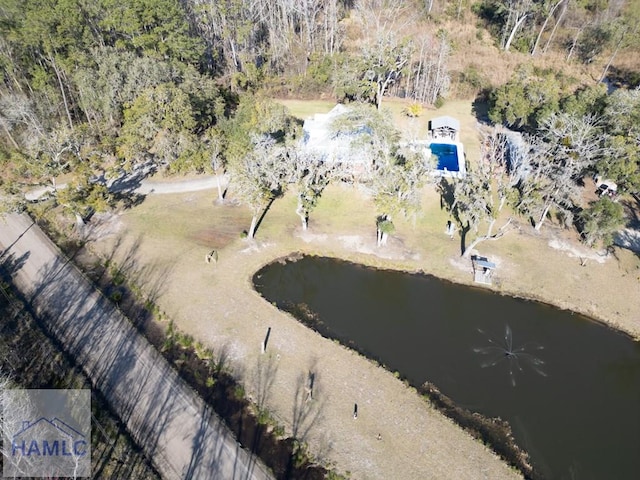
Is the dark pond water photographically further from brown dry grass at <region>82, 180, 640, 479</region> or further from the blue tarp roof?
the blue tarp roof

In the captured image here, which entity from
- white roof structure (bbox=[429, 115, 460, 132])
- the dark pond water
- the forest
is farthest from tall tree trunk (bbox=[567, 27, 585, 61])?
the dark pond water

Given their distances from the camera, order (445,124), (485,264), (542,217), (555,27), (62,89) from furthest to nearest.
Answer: (555,27)
(445,124)
(62,89)
(542,217)
(485,264)

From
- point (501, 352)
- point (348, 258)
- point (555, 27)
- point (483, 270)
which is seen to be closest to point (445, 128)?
point (483, 270)

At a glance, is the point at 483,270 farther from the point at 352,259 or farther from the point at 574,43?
the point at 574,43

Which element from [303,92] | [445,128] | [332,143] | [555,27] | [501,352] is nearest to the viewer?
[501,352]

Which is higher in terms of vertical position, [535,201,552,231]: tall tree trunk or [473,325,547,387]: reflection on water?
[535,201,552,231]: tall tree trunk

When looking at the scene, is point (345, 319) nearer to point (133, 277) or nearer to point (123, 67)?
point (133, 277)

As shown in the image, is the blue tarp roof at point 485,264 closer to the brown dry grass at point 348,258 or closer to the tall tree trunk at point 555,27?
the brown dry grass at point 348,258
